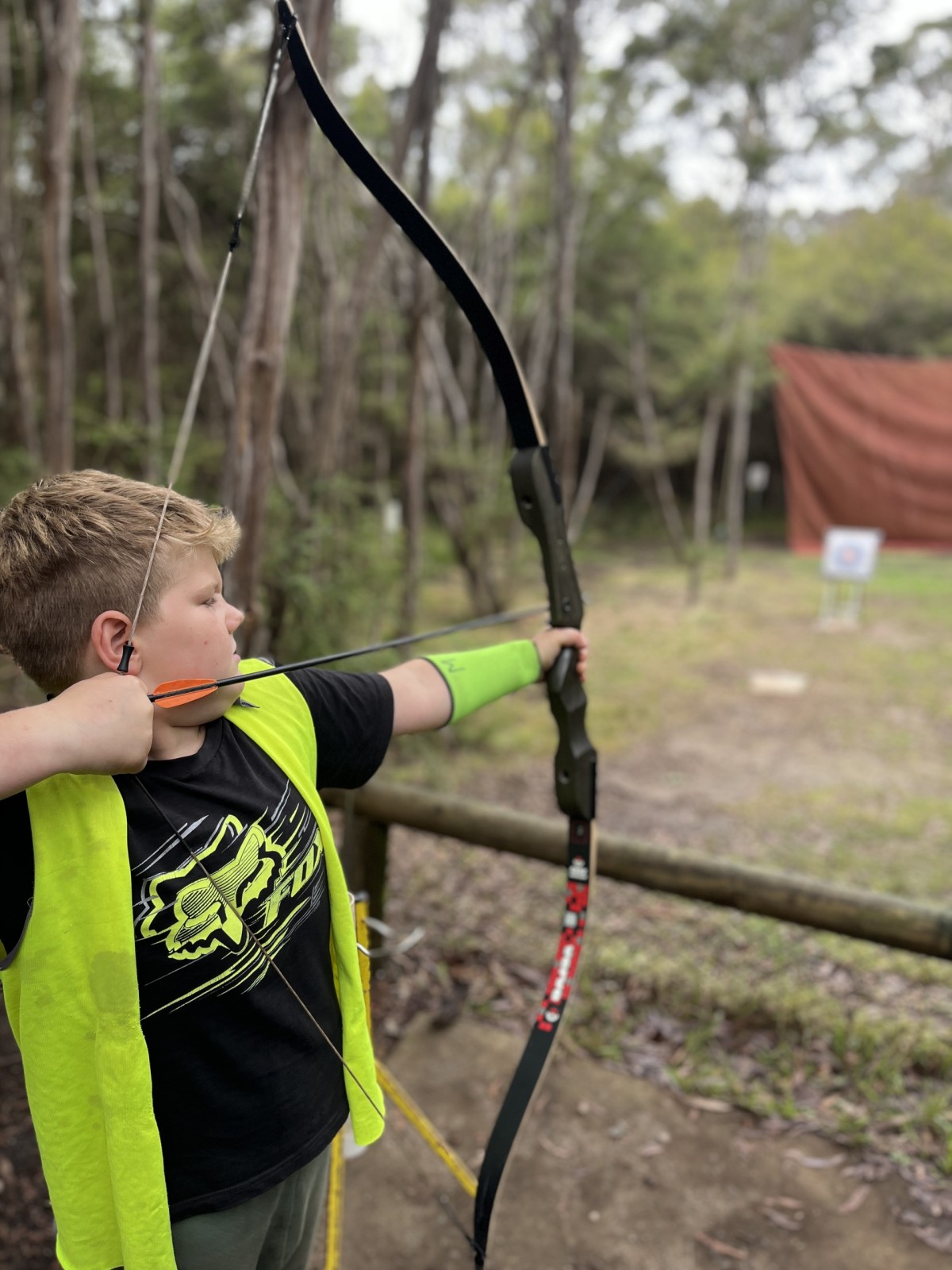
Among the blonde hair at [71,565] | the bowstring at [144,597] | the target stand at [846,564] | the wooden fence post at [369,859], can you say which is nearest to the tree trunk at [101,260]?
the wooden fence post at [369,859]

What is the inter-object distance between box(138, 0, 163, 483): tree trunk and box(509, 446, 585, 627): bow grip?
10.8ft

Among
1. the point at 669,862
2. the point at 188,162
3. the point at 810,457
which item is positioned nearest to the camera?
the point at 669,862

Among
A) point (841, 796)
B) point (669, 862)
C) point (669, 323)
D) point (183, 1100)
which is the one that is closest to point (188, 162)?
point (669, 323)

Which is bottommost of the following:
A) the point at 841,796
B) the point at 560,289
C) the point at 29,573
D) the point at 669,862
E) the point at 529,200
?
the point at 841,796

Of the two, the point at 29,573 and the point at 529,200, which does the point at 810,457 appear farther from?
the point at 29,573

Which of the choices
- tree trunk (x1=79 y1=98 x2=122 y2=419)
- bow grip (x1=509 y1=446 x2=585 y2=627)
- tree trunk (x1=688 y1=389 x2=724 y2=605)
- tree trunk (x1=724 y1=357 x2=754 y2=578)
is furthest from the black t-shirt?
tree trunk (x1=724 y1=357 x2=754 y2=578)

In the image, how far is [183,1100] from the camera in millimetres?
842

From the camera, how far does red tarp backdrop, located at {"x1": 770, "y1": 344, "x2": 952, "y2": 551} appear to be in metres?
11.7

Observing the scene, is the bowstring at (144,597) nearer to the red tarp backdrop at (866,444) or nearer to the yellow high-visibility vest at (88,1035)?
the yellow high-visibility vest at (88,1035)

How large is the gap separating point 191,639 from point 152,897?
228mm

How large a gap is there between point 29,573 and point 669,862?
1.48m

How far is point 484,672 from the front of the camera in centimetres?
114

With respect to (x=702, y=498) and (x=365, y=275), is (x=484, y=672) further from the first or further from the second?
(x=702, y=498)

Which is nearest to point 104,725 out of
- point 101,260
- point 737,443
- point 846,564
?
point 101,260
